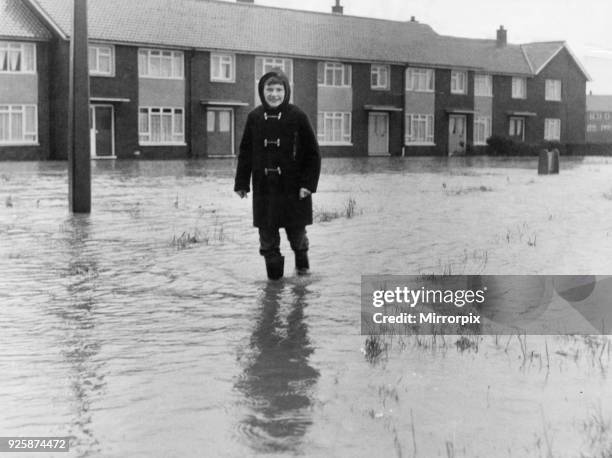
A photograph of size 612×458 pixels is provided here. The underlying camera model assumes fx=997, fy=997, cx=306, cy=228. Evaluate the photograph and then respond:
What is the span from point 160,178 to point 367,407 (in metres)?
21.7

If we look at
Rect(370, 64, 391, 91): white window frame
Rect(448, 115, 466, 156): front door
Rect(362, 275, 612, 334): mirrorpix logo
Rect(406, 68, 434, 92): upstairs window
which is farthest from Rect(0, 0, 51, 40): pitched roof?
Rect(362, 275, 612, 334): mirrorpix logo

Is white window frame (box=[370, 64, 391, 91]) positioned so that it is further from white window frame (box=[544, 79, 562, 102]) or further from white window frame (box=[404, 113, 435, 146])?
white window frame (box=[544, 79, 562, 102])

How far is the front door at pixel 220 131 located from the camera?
45.0m

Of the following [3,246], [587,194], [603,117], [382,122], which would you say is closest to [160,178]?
[587,194]

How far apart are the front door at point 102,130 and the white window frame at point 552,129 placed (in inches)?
1232

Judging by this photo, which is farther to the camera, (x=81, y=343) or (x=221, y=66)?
(x=221, y=66)

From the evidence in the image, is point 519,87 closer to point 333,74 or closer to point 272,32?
point 333,74

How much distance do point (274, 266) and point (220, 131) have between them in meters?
37.4

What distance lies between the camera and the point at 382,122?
170ft

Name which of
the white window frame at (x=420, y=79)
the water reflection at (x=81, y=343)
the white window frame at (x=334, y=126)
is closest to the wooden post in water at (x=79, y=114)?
the water reflection at (x=81, y=343)

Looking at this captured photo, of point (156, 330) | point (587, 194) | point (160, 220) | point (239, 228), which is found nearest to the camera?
point (156, 330)

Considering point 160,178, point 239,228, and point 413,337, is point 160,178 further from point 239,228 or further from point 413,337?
point 413,337

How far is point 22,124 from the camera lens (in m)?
39.6

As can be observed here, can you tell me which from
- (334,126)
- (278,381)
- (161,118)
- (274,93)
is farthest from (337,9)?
(278,381)
